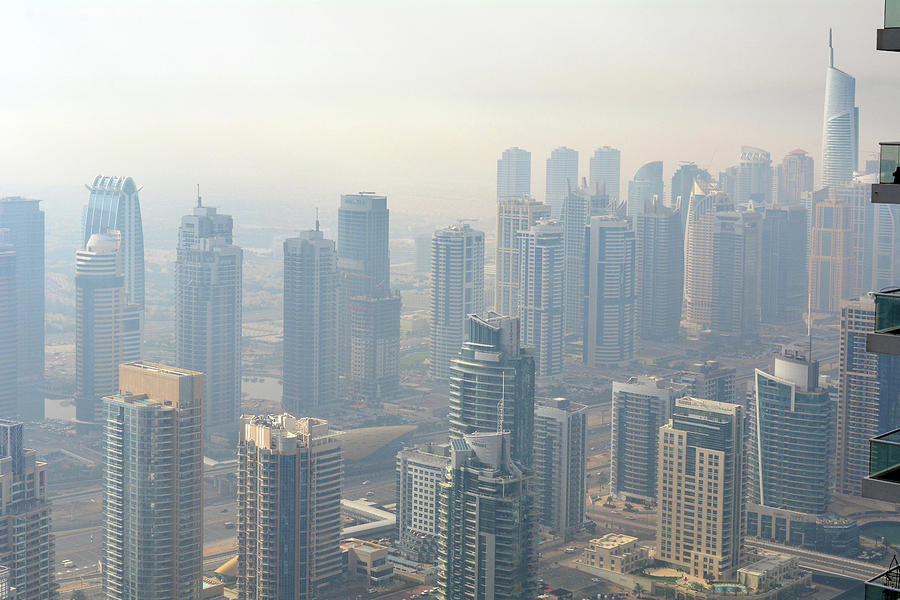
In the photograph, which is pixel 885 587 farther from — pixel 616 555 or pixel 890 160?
pixel 616 555

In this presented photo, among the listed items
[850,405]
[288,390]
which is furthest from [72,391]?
[850,405]

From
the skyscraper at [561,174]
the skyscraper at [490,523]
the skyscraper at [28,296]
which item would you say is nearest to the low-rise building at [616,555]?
the skyscraper at [490,523]

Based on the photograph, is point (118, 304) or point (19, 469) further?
point (118, 304)

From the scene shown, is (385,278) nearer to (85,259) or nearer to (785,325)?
(85,259)

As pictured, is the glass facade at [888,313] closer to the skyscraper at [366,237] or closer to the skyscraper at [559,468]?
the skyscraper at [559,468]

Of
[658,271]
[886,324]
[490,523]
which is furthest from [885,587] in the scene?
[658,271]

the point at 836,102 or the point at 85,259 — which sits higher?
the point at 836,102
